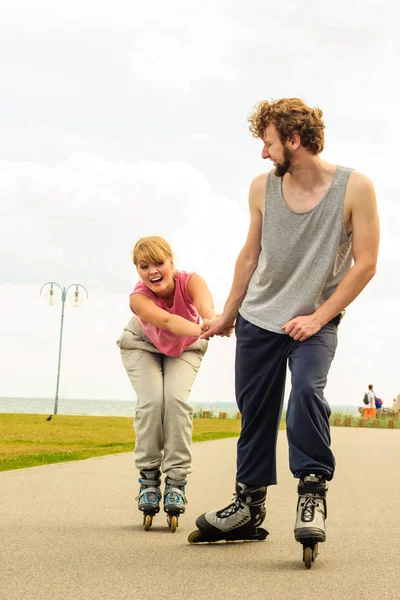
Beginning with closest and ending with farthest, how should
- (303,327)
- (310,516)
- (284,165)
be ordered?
(310,516) → (303,327) → (284,165)

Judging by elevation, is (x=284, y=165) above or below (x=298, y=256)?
above

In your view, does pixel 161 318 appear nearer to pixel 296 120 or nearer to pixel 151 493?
pixel 151 493

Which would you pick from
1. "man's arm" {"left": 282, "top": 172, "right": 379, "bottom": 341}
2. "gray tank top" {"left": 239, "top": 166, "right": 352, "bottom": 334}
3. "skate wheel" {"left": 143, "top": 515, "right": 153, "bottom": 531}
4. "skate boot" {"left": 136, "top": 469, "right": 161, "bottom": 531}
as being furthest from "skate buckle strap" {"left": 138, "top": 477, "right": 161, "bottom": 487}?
"man's arm" {"left": 282, "top": 172, "right": 379, "bottom": 341}

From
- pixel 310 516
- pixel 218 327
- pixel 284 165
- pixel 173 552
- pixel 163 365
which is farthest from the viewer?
pixel 163 365

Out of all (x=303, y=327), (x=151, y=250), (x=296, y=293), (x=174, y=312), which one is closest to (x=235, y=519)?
(x=303, y=327)

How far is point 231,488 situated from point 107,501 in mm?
1493

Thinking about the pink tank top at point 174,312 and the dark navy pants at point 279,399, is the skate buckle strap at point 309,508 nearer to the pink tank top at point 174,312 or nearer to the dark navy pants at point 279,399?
the dark navy pants at point 279,399

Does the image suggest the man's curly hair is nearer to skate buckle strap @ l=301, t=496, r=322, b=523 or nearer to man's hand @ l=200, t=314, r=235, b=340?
man's hand @ l=200, t=314, r=235, b=340

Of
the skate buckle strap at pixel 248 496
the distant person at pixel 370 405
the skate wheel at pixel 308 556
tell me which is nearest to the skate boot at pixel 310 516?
the skate wheel at pixel 308 556

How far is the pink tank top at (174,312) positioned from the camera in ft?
18.3

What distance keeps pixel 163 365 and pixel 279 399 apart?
4.40 ft

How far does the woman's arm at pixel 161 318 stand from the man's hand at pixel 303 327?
3.45 feet

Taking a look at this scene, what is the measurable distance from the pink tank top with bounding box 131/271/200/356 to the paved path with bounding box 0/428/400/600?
3.62ft

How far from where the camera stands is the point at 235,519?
4.66 metres
